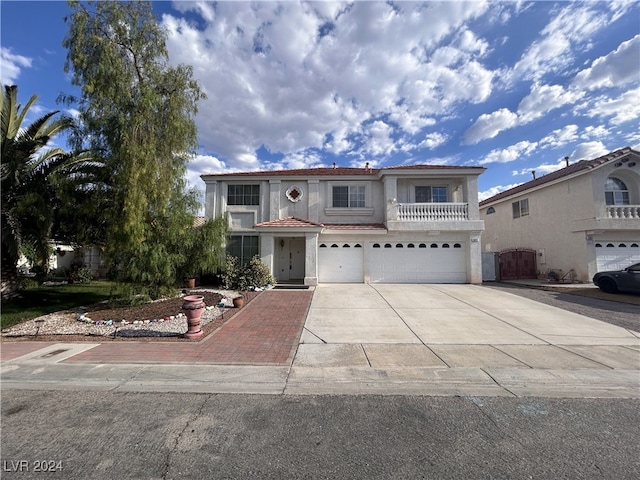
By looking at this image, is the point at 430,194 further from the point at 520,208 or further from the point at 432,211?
the point at 520,208

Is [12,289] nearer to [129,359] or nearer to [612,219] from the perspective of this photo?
[129,359]

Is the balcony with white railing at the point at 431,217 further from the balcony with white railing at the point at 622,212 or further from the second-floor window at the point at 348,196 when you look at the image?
the balcony with white railing at the point at 622,212

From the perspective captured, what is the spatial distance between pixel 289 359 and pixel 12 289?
1171cm

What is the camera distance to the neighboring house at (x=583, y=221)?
15.7m

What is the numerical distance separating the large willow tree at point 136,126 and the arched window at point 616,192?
22.0m

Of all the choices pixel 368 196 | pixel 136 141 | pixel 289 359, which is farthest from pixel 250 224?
pixel 289 359

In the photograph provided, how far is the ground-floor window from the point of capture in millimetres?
15945

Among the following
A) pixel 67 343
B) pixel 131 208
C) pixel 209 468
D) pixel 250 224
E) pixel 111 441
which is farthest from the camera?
pixel 250 224

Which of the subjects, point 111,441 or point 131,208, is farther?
point 131,208

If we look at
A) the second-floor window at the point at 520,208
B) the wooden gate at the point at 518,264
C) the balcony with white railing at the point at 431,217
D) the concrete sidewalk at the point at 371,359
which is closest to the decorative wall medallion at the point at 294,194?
the balcony with white railing at the point at 431,217

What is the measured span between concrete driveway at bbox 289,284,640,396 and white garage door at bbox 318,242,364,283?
16.9 ft

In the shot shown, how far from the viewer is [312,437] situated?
3.22 metres

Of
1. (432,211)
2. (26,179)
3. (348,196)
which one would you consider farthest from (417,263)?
(26,179)

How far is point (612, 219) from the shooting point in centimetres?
1547
